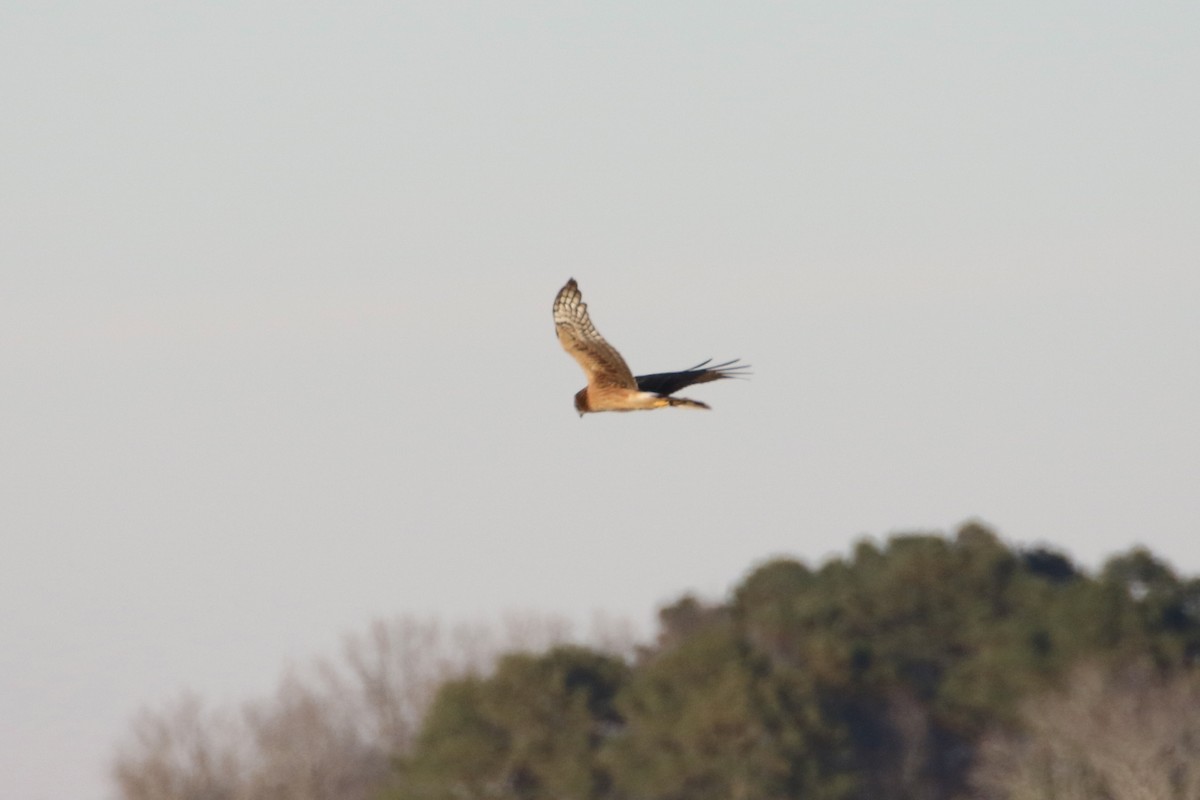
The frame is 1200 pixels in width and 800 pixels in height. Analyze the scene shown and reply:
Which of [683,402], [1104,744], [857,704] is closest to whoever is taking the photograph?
[683,402]

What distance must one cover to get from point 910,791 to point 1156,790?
14319 millimetres

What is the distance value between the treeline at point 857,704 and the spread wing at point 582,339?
3419cm

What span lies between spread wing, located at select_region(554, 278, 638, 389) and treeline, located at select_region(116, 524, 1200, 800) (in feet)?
112

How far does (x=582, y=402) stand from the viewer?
60.7 feet

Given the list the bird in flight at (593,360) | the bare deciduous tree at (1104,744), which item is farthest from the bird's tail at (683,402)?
the bare deciduous tree at (1104,744)

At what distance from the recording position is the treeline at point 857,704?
5531cm


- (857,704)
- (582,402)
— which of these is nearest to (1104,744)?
(857,704)

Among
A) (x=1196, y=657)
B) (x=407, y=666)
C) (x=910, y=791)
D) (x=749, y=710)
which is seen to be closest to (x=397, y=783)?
(x=749, y=710)

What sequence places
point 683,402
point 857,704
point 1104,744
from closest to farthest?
point 683,402 → point 1104,744 → point 857,704

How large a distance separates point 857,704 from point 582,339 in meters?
47.2

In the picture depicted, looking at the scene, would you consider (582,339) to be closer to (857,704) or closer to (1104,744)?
(1104,744)

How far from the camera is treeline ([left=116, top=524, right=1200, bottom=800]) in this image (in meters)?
55.3

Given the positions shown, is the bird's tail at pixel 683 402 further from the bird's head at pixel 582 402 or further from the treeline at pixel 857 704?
the treeline at pixel 857 704

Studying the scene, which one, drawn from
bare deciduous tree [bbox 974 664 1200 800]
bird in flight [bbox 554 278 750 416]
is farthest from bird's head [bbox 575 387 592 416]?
bare deciduous tree [bbox 974 664 1200 800]
